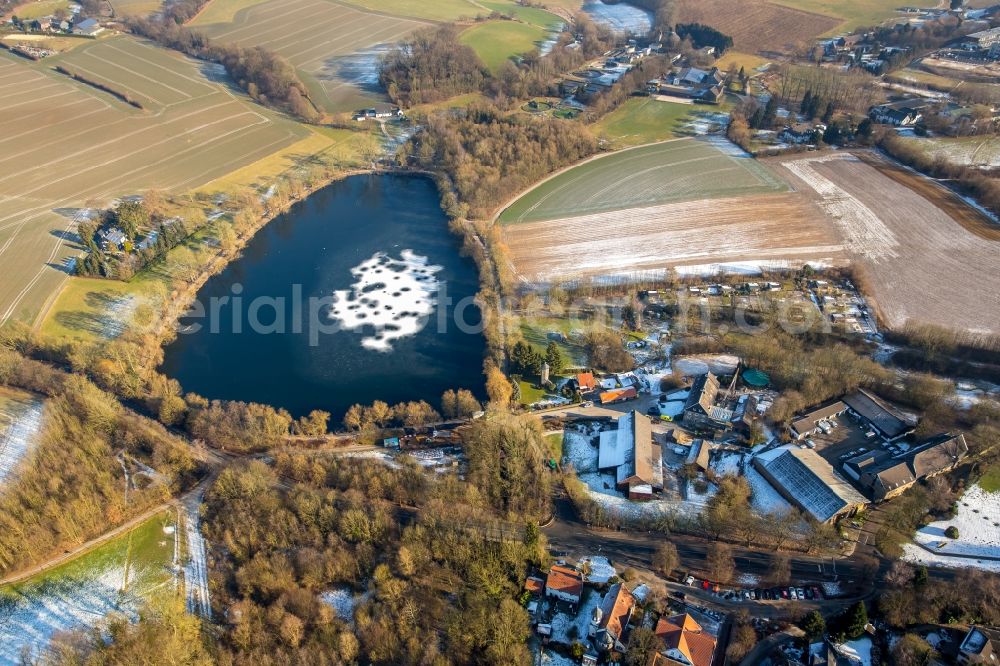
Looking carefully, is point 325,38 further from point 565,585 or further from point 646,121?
point 565,585

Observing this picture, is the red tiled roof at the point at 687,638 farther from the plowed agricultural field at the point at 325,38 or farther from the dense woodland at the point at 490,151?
the plowed agricultural field at the point at 325,38

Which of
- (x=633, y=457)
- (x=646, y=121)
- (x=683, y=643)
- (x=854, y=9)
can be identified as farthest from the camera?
(x=854, y=9)

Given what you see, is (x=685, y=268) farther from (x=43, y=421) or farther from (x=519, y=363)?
(x=43, y=421)

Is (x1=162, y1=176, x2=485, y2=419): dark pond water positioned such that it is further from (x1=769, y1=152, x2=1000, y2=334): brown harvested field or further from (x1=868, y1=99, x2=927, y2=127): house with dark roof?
(x1=868, y1=99, x2=927, y2=127): house with dark roof

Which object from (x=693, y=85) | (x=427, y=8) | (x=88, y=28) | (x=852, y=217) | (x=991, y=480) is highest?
(x=427, y=8)

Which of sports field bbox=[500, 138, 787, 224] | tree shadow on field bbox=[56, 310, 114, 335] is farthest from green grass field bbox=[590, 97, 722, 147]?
tree shadow on field bbox=[56, 310, 114, 335]

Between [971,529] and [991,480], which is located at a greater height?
[991,480]

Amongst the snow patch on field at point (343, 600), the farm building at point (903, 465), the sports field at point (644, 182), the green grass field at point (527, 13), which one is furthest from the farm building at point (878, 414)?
the green grass field at point (527, 13)

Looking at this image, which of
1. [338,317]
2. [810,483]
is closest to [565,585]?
[810,483]
